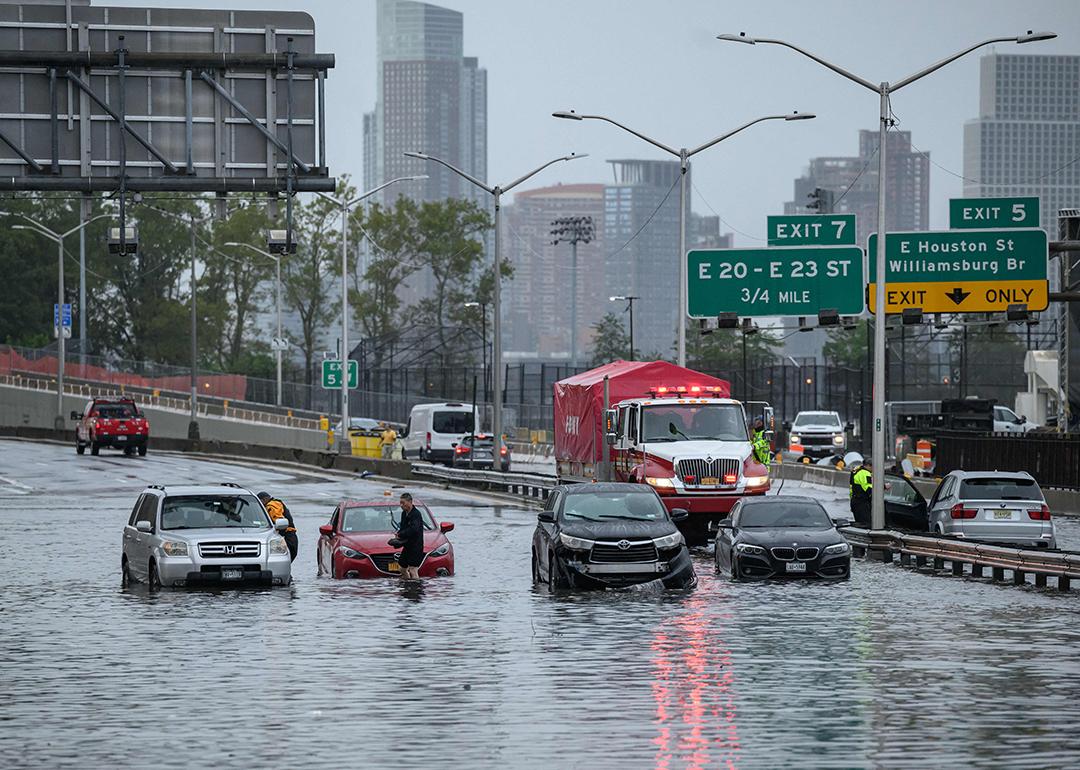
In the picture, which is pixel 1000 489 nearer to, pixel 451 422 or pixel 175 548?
pixel 175 548

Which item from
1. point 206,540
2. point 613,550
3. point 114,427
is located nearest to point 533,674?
point 613,550

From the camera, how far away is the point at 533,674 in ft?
59.9

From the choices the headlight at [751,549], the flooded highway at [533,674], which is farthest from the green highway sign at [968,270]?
the headlight at [751,549]

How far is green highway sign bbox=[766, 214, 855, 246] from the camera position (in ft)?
175

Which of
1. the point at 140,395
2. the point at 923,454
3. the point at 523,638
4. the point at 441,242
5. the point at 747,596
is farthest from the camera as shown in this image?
the point at 441,242

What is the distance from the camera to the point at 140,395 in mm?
112250

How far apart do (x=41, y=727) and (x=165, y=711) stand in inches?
45.1

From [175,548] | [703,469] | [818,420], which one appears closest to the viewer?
[175,548]

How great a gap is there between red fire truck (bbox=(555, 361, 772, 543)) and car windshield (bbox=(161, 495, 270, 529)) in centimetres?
892

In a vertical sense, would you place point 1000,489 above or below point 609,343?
below

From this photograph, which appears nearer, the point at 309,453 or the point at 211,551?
the point at 211,551

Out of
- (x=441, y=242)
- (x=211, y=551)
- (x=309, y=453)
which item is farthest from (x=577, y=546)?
(x=441, y=242)

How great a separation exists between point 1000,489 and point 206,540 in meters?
15.1

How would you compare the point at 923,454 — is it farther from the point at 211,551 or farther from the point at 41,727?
the point at 41,727
